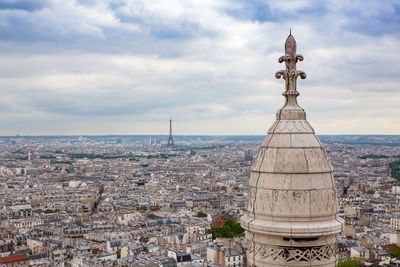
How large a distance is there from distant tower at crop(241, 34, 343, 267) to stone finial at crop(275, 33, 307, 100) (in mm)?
326

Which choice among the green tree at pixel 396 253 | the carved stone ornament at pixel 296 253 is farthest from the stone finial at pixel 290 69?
the green tree at pixel 396 253

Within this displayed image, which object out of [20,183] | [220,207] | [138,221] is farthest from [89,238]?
[20,183]

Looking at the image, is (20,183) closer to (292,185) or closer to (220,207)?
(220,207)

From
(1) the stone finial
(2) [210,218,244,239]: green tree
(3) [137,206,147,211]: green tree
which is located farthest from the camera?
(3) [137,206,147,211]: green tree

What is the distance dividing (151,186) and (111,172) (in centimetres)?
3102

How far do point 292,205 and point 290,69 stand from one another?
1021 millimetres

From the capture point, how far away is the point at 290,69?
393 cm

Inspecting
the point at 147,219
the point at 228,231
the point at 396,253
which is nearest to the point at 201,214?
the point at 147,219

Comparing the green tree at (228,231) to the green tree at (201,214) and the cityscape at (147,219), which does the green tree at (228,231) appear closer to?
the cityscape at (147,219)

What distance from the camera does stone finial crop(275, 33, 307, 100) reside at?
3.90 m

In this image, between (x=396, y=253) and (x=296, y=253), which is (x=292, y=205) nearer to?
(x=296, y=253)

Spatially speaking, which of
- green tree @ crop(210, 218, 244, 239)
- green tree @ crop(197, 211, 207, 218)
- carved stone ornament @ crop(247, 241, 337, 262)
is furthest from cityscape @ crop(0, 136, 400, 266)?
carved stone ornament @ crop(247, 241, 337, 262)

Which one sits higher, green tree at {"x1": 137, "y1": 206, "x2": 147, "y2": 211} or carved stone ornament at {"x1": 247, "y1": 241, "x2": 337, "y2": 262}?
carved stone ornament at {"x1": 247, "y1": 241, "x2": 337, "y2": 262}

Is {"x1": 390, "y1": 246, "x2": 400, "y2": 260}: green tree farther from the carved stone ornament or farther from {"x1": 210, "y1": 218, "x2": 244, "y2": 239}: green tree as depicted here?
the carved stone ornament
